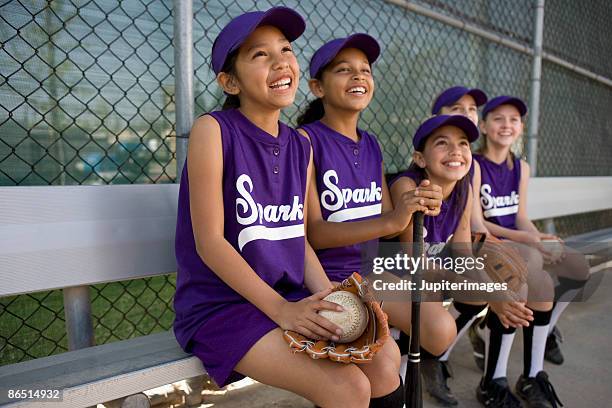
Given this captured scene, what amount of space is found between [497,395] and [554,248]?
2.89 ft

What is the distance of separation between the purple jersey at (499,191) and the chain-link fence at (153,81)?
0.86m

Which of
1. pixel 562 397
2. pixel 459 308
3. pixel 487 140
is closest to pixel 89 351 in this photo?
pixel 459 308

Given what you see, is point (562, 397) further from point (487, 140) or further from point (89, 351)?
point (89, 351)

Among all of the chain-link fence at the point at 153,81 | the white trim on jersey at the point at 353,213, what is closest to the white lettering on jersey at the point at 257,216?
the white trim on jersey at the point at 353,213

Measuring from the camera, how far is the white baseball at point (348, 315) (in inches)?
52.9

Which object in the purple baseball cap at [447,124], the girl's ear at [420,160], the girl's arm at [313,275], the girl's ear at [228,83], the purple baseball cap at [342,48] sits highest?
the purple baseball cap at [342,48]

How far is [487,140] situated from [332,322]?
1.97m

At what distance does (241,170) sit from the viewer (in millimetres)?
1555

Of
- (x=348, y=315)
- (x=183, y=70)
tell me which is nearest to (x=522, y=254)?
(x=348, y=315)

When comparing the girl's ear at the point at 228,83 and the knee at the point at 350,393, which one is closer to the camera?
the knee at the point at 350,393

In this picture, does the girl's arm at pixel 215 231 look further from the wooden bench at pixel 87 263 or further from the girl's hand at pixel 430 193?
the girl's hand at pixel 430 193

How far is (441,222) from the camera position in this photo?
2.24 meters

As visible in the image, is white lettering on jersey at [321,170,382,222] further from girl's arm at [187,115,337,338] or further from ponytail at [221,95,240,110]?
girl's arm at [187,115,337,338]

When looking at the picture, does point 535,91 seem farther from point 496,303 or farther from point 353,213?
point 353,213
